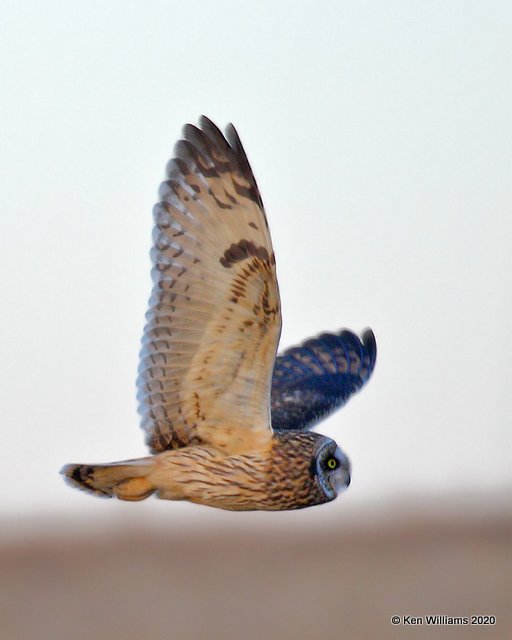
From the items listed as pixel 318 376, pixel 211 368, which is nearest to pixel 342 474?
pixel 211 368

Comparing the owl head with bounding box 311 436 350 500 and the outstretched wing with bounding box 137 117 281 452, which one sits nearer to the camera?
the outstretched wing with bounding box 137 117 281 452

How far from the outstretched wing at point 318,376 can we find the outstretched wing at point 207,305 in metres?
1.13

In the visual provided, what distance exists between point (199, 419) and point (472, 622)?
11.4 m

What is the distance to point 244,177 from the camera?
616 centimetres

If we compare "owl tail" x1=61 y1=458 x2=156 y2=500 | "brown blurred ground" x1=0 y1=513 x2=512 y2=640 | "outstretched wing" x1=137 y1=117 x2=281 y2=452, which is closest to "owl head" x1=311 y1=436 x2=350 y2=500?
"outstretched wing" x1=137 y1=117 x2=281 y2=452

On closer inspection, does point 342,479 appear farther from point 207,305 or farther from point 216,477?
point 207,305

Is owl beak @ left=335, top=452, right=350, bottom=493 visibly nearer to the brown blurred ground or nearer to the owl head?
the owl head

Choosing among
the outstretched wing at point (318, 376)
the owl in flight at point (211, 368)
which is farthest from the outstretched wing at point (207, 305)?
the outstretched wing at point (318, 376)

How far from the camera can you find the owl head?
6207 millimetres

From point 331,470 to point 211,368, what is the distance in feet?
2.13

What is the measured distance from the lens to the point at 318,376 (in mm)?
7922

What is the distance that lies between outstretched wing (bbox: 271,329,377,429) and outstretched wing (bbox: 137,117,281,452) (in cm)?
113

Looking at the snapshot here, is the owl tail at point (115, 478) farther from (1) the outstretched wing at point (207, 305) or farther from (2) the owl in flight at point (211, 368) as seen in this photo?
(1) the outstretched wing at point (207, 305)

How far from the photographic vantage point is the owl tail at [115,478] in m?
6.14
